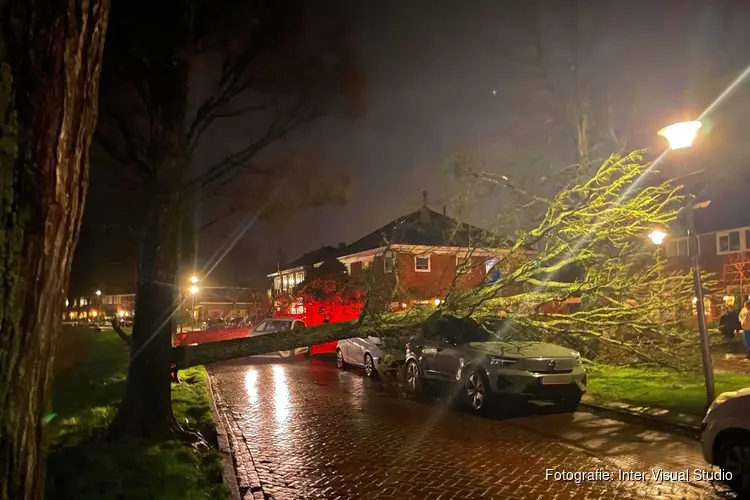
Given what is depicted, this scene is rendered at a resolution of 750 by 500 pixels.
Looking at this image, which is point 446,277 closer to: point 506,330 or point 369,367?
point 506,330

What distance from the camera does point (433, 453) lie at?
761 cm

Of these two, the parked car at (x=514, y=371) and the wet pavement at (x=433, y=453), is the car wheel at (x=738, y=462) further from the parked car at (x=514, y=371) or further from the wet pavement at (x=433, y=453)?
the parked car at (x=514, y=371)

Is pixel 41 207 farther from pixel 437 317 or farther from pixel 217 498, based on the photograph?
pixel 437 317

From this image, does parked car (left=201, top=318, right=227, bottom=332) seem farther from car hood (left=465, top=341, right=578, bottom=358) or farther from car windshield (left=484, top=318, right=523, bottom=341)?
car windshield (left=484, top=318, right=523, bottom=341)

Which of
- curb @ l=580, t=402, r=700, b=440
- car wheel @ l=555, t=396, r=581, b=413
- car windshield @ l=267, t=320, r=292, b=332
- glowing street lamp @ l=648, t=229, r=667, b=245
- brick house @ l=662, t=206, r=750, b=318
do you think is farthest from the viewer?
brick house @ l=662, t=206, r=750, b=318

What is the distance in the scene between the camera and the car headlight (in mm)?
9883

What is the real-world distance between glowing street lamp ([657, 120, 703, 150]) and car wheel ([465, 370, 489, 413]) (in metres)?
4.72

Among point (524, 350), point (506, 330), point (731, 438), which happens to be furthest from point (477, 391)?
point (731, 438)

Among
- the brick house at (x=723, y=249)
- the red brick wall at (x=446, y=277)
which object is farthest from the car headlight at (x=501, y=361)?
the brick house at (x=723, y=249)

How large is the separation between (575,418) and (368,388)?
5620 mm

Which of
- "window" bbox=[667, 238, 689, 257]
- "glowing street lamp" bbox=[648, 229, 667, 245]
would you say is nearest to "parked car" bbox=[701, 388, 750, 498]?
"glowing street lamp" bbox=[648, 229, 667, 245]

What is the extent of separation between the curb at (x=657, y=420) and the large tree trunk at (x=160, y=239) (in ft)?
23.1

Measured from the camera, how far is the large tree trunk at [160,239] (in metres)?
7.68

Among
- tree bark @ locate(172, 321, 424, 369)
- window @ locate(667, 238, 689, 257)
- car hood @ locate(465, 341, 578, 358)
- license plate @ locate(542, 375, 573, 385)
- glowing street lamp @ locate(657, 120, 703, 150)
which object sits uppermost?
window @ locate(667, 238, 689, 257)
